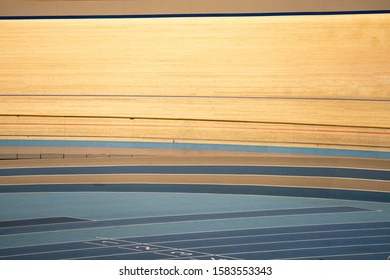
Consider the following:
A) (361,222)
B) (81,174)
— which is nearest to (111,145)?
(81,174)

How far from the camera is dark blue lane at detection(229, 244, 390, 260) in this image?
4773mm

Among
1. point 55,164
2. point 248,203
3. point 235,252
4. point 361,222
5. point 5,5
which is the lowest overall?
point 235,252

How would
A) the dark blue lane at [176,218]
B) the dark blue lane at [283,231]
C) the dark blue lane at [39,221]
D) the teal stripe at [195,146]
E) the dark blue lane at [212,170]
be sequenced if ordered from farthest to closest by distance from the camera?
the teal stripe at [195,146] < the dark blue lane at [212,170] < the dark blue lane at [39,221] < the dark blue lane at [176,218] < the dark blue lane at [283,231]

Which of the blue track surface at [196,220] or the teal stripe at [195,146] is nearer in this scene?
the blue track surface at [196,220]

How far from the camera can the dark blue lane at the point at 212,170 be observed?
8461 millimetres

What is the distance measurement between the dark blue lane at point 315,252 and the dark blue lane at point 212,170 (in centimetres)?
327

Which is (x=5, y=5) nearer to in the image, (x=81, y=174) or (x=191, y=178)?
(x=81, y=174)

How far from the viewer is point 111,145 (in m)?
11.1

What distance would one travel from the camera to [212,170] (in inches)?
350

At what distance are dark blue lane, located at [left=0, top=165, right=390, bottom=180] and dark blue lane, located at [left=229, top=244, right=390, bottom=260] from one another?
327cm

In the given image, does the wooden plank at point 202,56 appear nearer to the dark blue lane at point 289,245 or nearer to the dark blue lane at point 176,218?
the dark blue lane at point 176,218

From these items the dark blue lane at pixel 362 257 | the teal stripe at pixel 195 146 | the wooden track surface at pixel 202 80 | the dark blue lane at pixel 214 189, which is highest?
the wooden track surface at pixel 202 80

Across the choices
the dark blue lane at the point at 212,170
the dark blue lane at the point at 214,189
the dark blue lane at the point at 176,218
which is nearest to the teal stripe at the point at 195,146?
the dark blue lane at the point at 212,170

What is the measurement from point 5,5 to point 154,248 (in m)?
7.46
